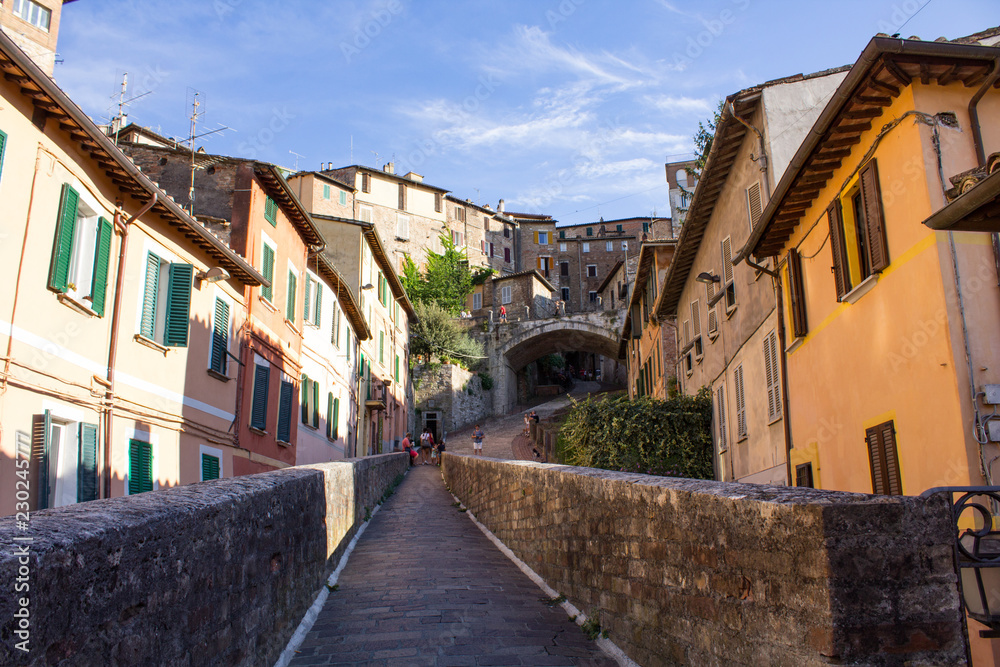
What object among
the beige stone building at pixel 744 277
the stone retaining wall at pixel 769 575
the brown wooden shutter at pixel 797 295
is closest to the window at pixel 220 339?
the beige stone building at pixel 744 277

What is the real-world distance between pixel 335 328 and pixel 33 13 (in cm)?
1342

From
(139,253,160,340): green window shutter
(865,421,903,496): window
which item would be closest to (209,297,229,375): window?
(139,253,160,340): green window shutter

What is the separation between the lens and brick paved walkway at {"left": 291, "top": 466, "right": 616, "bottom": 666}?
560cm

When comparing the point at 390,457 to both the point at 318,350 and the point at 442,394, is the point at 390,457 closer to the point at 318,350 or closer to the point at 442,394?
the point at 318,350

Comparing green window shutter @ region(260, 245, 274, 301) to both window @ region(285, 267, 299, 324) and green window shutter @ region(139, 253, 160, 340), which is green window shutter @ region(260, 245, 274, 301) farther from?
green window shutter @ region(139, 253, 160, 340)

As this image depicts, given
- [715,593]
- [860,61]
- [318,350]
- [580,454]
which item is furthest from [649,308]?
[715,593]

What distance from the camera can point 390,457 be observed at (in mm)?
20969

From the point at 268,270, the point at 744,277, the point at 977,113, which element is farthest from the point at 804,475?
the point at 268,270

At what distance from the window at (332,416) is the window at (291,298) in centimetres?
425

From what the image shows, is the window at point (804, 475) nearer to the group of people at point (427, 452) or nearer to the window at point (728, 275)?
the window at point (728, 275)

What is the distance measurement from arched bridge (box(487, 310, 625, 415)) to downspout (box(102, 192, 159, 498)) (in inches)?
1406

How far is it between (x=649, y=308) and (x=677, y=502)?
64.5ft

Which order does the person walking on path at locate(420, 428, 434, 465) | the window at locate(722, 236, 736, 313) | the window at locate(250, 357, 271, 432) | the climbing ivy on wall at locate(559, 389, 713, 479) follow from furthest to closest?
the person walking on path at locate(420, 428, 434, 465)
the climbing ivy on wall at locate(559, 389, 713, 479)
the window at locate(250, 357, 271, 432)
the window at locate(722, 236, 736, 313)

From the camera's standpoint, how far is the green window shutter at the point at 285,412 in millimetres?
16625
